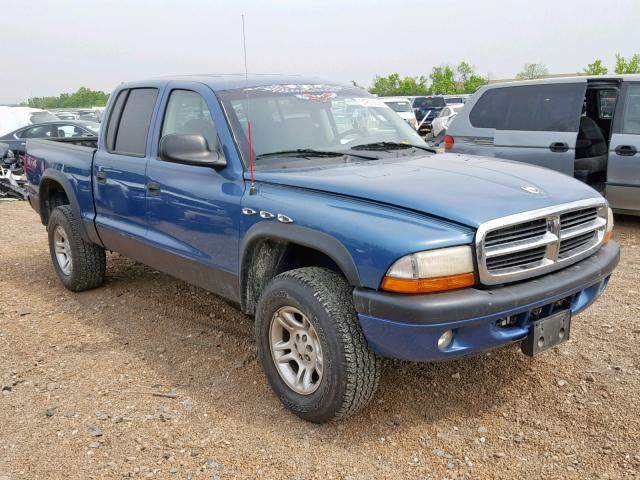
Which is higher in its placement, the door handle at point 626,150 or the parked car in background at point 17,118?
the parked car in background at point 17,118

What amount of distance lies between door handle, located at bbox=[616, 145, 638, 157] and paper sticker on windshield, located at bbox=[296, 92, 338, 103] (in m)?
4.18

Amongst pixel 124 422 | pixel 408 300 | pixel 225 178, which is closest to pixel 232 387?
pixel 124 422

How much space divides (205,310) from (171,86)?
6.01 ft

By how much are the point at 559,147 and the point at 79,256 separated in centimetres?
540

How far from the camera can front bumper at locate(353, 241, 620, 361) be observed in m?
2.74

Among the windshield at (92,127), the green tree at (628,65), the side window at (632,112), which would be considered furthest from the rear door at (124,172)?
the green tree at (628,65)

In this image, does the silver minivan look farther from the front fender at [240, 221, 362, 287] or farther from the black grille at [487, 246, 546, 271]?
the front fender at [240, 221, 362, 287]

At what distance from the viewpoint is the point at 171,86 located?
14.5 ft

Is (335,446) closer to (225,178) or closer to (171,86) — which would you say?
(225,178)

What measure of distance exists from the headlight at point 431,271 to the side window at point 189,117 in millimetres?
1685

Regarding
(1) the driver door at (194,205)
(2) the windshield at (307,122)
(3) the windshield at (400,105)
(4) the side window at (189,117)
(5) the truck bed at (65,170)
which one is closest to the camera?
(1) the driver door at (194,205)

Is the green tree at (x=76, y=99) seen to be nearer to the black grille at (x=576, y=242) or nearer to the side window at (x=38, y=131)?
the side window at (x=38, y=131)

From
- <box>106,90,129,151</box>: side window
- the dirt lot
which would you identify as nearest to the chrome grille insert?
the dirt lot

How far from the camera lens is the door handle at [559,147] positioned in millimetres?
7208
